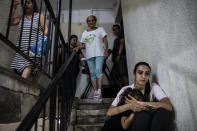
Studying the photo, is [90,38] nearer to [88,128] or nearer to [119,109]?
[88,128]

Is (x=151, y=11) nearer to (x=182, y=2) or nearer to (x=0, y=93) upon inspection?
(x=182, y=2)

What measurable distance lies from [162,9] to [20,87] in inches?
52.1

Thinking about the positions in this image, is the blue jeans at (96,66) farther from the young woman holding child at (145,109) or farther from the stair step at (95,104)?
the young woman holding child at (145,109)

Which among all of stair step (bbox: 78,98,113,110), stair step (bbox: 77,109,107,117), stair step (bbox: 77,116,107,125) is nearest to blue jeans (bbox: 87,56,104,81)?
stair step (bbox: 78,98,113,110)

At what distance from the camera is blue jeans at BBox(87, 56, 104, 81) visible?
2670 mm

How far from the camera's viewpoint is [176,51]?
1.25 meters

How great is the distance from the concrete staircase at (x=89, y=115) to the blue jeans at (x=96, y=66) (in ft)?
1.63

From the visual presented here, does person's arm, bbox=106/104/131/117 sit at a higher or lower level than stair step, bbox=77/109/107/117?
higher

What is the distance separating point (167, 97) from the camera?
1.41m

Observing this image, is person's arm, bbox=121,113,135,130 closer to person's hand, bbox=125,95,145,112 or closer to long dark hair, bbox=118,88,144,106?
person's hand, bbox=125,95,145,112

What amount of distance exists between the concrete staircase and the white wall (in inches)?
33.8

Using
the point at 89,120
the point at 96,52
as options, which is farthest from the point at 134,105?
the point at 96,52

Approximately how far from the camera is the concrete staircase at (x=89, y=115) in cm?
191

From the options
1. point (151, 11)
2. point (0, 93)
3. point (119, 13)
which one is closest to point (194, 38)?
point (151, 11)
